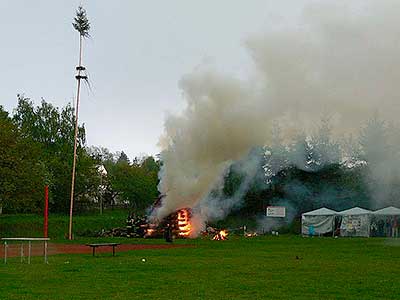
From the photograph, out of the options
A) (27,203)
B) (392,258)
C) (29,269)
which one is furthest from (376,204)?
(29,269)

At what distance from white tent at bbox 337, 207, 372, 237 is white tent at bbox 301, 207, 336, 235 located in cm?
132

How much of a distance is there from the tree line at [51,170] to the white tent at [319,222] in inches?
1071

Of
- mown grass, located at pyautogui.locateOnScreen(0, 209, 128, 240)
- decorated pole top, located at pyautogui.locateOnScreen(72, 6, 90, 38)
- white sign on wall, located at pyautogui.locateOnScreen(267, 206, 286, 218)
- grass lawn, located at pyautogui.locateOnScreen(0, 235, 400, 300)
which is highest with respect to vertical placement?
decorated pole top, located at pyautogui.locateOnScreen(72, 6, 90, 38)

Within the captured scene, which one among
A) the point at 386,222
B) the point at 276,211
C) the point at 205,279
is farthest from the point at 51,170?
the point at 205,279

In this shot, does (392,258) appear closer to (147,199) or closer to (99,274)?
(99,274)

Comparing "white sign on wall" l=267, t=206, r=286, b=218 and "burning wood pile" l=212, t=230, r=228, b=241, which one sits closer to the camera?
"burning wood pile" l=212, t=230, r=228, b=241

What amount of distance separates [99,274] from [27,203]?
39.3 m

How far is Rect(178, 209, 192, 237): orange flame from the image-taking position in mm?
52819

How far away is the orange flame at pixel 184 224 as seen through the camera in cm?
5282

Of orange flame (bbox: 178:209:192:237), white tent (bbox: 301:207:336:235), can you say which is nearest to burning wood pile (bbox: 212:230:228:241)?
orange flame (bbox: 178:209:192:237)

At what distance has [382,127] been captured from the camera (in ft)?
191

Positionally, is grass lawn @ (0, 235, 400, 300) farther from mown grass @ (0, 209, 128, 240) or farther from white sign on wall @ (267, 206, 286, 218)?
white sign on wall @ (267, 206, 286, 218)

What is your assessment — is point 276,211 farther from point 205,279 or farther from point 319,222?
point 205,279

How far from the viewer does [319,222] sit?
210 ft
